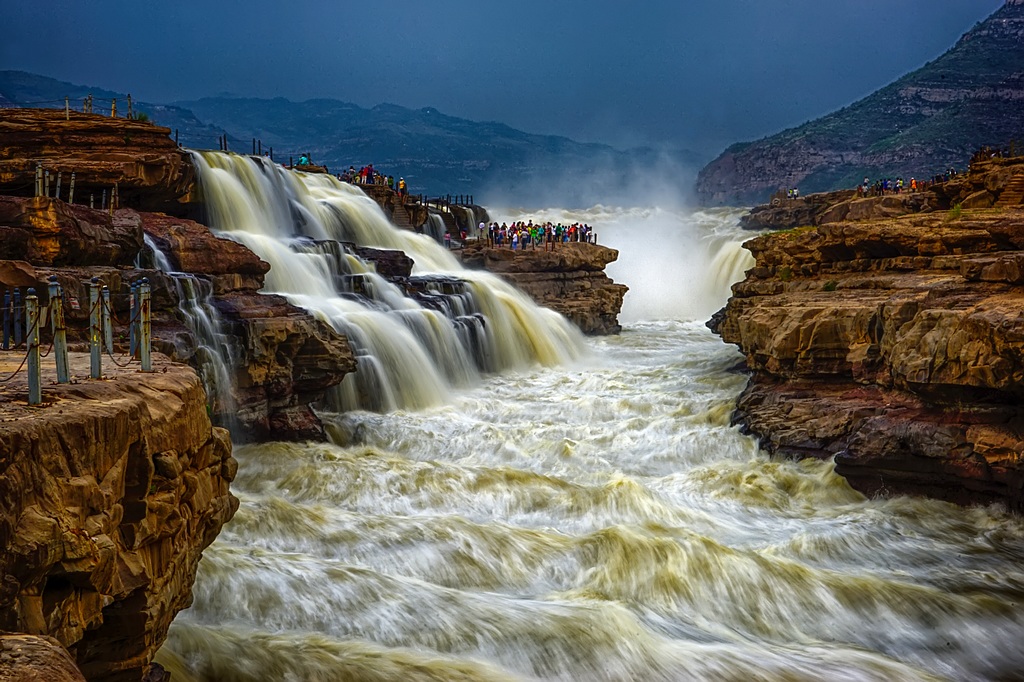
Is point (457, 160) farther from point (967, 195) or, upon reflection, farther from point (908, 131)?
point (967, 195)

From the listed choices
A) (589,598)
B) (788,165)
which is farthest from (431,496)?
(788,165)

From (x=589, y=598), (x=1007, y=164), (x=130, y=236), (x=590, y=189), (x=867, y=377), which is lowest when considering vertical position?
(x=589, y=598)

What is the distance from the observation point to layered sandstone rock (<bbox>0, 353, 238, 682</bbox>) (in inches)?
127

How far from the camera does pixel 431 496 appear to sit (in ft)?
33.7

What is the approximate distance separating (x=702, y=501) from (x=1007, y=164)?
12.6 m

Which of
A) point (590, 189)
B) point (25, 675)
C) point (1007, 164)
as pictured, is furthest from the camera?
point (590, 189)

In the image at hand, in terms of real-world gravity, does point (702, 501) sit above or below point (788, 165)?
below

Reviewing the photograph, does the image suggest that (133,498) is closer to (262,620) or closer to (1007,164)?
(262,620)

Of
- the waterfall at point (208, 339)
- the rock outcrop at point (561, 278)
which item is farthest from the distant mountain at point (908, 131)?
the waterfall at point (208, 339)

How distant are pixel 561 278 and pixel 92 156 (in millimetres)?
16350

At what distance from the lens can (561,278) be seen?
1101 inches

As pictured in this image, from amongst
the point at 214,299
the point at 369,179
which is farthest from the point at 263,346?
the point at 369,179

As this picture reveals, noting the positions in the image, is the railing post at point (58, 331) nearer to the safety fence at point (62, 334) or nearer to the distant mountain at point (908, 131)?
the safety fence at point (62, 334)

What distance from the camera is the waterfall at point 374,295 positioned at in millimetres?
15844
